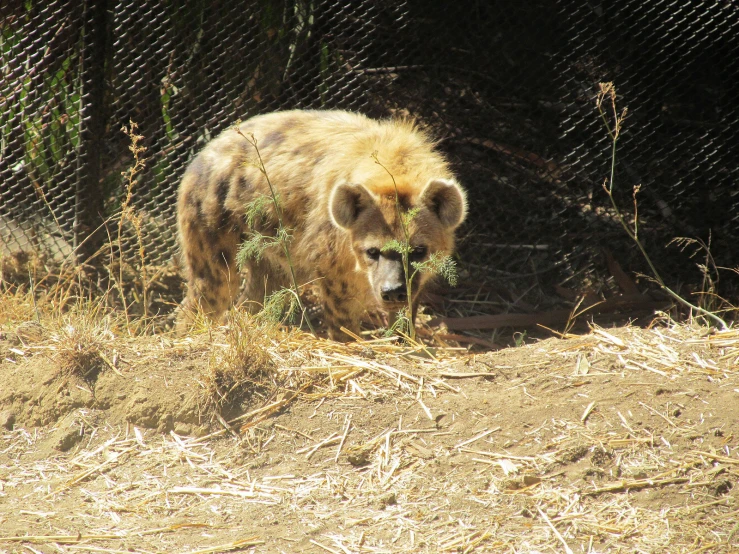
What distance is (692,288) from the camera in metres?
5.38

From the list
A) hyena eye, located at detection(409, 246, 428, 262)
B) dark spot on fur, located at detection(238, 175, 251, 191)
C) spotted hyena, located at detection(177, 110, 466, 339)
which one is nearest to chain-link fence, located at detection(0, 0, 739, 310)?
spotted hyena, located at detection(177, 110, 466, 339)

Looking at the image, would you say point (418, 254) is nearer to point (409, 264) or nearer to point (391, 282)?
point (409, 264)

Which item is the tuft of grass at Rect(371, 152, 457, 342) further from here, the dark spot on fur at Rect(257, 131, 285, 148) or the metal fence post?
the metal fence post

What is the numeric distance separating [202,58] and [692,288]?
12.2ft

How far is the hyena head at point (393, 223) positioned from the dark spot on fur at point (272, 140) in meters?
0.79

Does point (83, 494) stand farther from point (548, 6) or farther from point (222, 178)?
point (548, 6)

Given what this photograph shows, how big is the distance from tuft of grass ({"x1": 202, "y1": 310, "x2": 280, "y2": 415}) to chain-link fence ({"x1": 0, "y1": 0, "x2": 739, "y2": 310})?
89.5 inches

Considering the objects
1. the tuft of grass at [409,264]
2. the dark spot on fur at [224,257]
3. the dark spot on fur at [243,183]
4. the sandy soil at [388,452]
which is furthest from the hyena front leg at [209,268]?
the tuft of grass at [409,264]

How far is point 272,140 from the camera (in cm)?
464

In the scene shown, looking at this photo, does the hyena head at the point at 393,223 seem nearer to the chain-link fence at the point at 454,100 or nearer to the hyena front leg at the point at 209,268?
the hyena front leg at the point at 209,268

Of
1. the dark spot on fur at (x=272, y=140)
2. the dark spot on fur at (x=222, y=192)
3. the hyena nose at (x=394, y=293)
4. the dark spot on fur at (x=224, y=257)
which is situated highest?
the dark spot on fur at (x=272, y=140)

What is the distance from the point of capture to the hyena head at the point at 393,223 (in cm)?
394

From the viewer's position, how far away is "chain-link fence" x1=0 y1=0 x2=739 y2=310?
5.06m

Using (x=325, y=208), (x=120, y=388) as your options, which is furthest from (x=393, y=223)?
(x=120, y=388)
